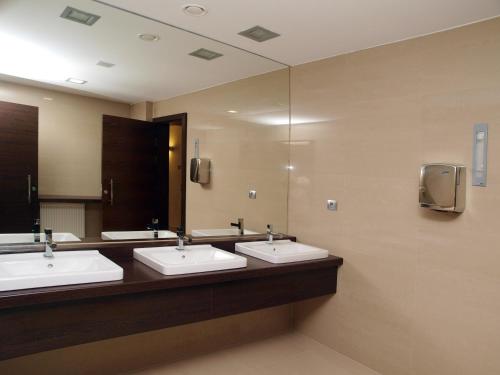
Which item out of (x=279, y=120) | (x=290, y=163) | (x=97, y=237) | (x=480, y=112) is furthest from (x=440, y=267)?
(x=97, y=237)

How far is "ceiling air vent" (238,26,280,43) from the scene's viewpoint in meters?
2.53

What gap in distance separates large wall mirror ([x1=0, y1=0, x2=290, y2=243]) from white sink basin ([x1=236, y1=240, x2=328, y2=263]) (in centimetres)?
24

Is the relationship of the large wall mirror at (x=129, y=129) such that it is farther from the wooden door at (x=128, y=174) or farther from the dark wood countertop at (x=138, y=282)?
A: the dark wood countertop at (x=138, y=282)

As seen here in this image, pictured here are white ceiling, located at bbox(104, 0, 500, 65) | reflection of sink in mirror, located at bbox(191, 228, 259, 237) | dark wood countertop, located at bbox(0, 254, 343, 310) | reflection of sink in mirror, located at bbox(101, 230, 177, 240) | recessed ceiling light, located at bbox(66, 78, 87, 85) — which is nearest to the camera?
dark wood countertop, located at bbox(0, 254, 343, 310)

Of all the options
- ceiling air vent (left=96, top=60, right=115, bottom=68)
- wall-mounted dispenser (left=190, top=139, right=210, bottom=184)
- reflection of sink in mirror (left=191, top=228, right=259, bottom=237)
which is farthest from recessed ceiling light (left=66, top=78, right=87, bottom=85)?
reflection of sink in mirror (left=191, top=228, right=259, bottom=237)

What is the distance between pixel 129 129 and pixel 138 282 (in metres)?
1.12

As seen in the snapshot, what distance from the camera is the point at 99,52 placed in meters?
2.47

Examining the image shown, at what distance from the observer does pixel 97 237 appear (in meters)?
2.47

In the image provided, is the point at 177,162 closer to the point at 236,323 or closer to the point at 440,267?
the point at 236,323

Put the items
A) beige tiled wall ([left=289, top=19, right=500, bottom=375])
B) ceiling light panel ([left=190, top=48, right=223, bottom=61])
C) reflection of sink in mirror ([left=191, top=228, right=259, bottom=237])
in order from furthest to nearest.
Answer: reflection of sink in mirror ([left=191, top=228, right=259, bottom=237])
ceiling light panel ([left=190, top=48, right=223, bottom=61])
beige tiled wall ([left=289, top=19, right=500, bottom=375])

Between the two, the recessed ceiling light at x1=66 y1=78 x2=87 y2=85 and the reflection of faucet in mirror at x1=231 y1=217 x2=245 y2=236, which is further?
the reflection of faucet in mirror at x1=231 y1=217 x2=245 y2=236

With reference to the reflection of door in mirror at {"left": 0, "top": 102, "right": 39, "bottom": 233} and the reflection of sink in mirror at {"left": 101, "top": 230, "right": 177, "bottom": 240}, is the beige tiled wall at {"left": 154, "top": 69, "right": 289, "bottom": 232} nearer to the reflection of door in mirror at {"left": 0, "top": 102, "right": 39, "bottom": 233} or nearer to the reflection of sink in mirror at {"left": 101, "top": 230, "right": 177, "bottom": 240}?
the reflection of sink in mirror at {"left": 101, "top": 230, "right": 177, "bottom": 240}

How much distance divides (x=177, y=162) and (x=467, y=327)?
219 cm

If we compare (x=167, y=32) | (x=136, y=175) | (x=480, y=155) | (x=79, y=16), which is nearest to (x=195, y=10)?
(x=167, y=32)
